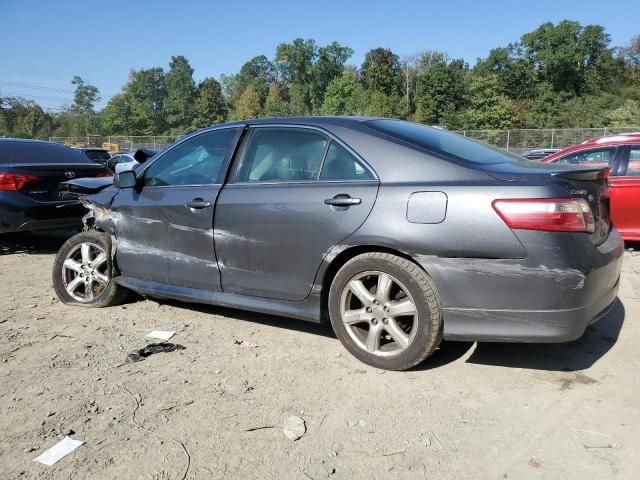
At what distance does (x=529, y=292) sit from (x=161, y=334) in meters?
2.70

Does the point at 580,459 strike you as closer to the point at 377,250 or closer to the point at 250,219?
the point at 377,250

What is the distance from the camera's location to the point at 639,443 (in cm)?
254

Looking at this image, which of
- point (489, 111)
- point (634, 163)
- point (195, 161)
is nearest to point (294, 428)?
point (195, 161)

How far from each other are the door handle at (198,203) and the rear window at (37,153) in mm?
4331

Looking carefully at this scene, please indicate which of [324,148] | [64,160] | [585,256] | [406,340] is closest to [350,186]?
[324,148]

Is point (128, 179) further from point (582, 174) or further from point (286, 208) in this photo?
point (582, 174)

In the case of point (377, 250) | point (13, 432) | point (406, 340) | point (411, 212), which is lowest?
point (13, 432)

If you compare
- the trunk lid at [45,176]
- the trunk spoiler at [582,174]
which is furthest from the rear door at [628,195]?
the trunk lid at [45,176]

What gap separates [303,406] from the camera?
2969 mm

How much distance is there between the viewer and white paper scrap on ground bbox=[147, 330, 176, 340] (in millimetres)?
4043

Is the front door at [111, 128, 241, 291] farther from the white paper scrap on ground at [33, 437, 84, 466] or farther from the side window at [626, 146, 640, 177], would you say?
the side window at [626, 146, 640, 177]

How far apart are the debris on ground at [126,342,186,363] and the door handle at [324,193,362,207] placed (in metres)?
1.53

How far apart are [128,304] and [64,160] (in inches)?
142

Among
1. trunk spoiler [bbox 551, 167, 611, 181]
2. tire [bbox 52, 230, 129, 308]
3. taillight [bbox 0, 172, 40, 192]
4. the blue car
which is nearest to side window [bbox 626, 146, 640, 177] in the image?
trunk spoiler [bbox 551, 167, 611, 181]
